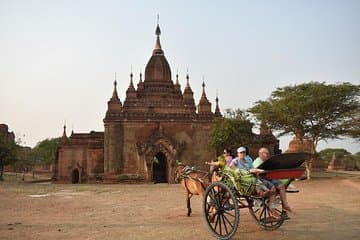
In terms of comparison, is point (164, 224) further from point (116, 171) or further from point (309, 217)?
point (116, 171)

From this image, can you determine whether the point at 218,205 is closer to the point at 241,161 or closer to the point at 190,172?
the point at 241,161

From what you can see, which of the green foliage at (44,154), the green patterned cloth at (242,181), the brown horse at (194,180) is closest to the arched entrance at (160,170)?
the brown horse at (194,180)

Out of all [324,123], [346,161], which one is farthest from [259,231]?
[346,161]

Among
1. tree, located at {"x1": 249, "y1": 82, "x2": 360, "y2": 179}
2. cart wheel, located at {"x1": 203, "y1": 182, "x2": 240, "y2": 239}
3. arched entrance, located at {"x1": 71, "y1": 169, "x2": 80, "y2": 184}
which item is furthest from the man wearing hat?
arched entrance, located at {"x1": 71, "y1": 169, "x2": 80, "y2": 184}

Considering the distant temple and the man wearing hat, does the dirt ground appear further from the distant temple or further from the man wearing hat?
the distant temple

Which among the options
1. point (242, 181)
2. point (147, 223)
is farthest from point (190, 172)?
point (242, 181)

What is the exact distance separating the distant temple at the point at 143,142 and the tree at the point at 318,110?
6.50 m

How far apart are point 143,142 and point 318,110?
13.0 m

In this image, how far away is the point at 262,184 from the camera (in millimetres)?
6715

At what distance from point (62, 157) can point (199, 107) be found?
40.1 ft

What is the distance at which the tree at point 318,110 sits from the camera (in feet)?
81.8

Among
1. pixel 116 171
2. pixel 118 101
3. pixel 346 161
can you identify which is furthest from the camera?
pixel 346 161

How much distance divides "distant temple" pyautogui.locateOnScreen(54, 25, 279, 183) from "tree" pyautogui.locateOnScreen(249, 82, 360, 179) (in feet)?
21.3

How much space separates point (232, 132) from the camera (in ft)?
89.6
